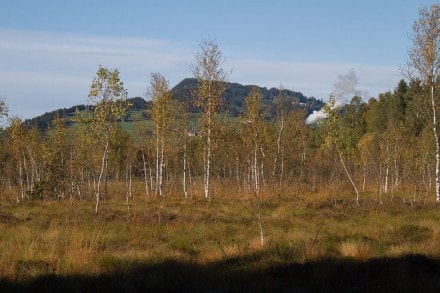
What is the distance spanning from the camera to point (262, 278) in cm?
800

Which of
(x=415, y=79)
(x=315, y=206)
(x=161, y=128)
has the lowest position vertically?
(x=315, y=206)

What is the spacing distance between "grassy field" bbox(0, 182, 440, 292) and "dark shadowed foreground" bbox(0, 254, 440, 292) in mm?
19

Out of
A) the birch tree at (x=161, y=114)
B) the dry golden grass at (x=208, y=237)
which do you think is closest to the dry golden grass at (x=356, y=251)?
the dry golden grass at (x=208, y=237)

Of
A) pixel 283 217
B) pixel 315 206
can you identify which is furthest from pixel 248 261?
pixel 315 206

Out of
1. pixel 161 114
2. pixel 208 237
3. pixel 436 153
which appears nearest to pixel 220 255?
pixel 208 237

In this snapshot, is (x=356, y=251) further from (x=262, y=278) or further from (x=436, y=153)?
(x=436, y=153)

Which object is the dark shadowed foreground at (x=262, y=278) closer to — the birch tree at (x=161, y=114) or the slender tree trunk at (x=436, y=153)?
the slender tree trunk at (x=436, y=153)

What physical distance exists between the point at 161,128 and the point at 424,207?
800 inches

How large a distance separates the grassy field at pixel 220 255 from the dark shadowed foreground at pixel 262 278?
0.02 metres

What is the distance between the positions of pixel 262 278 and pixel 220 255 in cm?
239

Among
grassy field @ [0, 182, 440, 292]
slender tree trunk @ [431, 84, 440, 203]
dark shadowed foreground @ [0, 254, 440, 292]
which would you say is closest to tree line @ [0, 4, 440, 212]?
slender tree trunk @ [431, 84, 440, 203]

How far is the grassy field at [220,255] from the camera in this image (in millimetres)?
7703

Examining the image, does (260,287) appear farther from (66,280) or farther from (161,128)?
(161,128)

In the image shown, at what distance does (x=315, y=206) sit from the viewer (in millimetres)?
22891
